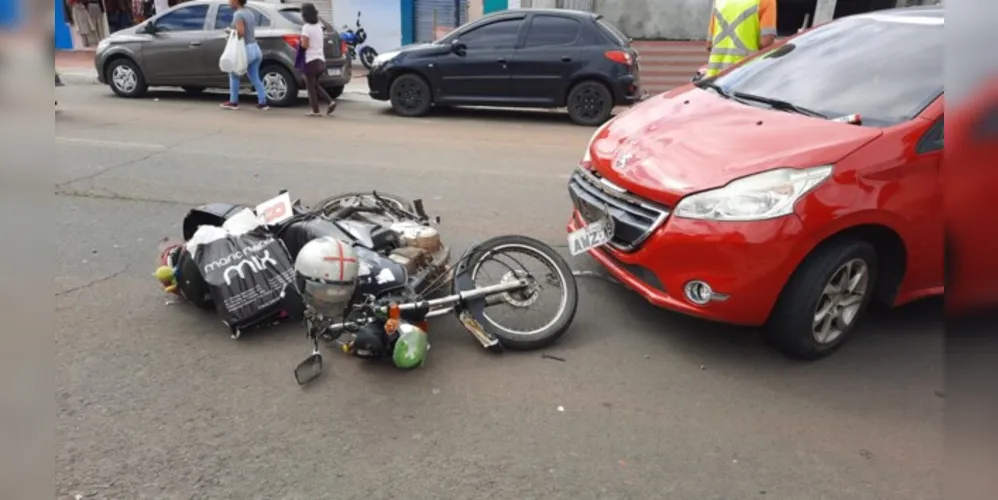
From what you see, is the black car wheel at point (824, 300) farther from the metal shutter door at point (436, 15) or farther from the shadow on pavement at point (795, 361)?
the metal shutter door at point (436, 15)

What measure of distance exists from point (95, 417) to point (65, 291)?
1444 mm

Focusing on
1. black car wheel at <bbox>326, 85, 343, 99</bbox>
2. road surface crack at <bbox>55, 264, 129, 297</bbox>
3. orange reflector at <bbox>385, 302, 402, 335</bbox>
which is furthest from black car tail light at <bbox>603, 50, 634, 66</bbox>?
orange reflector at <bbox>385, 302, 402, 335</bbox>

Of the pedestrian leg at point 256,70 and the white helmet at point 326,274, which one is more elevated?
the pedestrian leg at point 256,70

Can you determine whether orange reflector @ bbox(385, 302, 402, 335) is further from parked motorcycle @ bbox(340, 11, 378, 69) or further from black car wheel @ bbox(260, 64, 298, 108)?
parked motorcycle @ bbox(340, 11, 378, 69)

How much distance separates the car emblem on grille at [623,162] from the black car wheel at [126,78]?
10509 millimetres

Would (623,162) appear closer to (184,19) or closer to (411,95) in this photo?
(411,95)

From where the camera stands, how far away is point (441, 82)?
10797mm

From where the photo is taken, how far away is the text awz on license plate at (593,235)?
3.74m

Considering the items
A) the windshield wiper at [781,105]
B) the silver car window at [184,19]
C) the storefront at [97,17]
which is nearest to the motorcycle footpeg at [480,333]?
the windshield wiper at [781,105]

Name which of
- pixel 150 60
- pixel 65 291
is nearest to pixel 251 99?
pixel 150 60

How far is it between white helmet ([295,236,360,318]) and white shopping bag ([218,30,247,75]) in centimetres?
827

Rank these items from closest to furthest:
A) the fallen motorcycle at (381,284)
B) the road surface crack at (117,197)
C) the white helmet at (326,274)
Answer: the white helmet at (326,274)
the fallen motorcycle at (381,284)
the road surface crack at (117,197)
